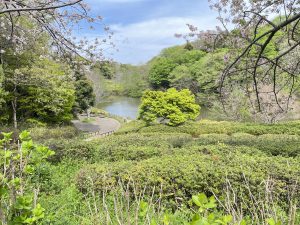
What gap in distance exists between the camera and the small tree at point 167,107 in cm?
2205

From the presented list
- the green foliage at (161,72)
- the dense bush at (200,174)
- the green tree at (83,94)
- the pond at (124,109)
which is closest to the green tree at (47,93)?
the green tree at (83,94)

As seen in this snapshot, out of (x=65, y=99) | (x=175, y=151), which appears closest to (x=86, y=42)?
(x=175, y=151)

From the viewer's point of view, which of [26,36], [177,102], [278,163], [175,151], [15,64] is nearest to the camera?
[278,163]

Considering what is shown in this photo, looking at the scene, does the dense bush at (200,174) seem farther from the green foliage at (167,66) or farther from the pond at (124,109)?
the green foliage at (167,66)

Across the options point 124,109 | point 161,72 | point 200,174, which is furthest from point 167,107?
point 161,72

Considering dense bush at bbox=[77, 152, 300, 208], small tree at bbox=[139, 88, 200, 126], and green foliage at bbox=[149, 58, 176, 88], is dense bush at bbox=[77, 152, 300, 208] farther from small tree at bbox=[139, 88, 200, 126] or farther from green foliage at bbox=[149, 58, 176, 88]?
green foliage at bbox=[149, 58, 176, 88]

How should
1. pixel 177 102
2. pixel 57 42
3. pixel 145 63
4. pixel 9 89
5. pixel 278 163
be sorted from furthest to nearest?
pixel 145 63, pixel 177 102, pixel 9 89, pixel 278 163, pixel 57 42

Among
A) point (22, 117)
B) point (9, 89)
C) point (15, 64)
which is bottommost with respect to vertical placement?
point (22, 117)

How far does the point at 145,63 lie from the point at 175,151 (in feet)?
221

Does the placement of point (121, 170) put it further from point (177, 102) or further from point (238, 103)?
point (238, 103)

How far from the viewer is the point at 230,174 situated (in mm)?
5082

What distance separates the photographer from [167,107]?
72.3 feet

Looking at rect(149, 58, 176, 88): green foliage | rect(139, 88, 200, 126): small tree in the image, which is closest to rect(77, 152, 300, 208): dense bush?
rect(139, 88, 200, 126): small tree

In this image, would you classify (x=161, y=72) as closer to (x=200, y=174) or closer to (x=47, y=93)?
(x=47, y=93)
